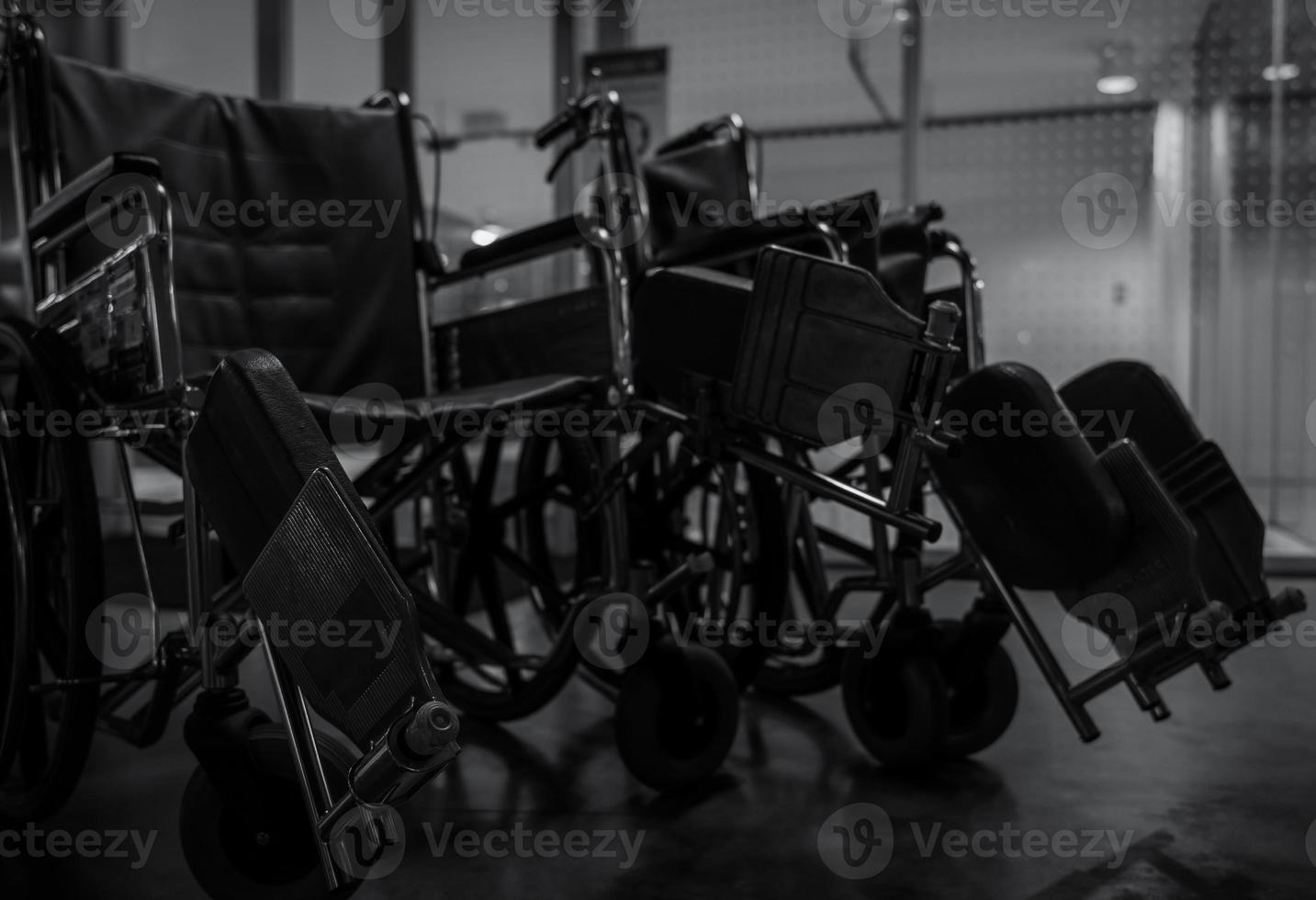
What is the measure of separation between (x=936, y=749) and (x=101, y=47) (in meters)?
4.97

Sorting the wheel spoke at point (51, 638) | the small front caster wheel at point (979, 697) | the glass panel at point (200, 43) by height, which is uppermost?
the glass panel at point (200, 43)

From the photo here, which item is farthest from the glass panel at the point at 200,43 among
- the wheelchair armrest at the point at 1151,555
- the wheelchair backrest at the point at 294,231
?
the wheelchair armrest at the point at 1151,555

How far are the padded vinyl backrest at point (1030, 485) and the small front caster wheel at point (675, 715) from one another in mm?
425

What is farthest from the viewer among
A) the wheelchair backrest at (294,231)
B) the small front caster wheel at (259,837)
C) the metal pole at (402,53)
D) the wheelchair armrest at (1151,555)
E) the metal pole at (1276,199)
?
the metal pole at (402,53)

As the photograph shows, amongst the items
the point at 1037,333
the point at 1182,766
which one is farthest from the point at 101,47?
the point at 1182,766

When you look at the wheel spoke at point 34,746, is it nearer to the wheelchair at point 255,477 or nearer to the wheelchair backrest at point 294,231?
the wheelchair at point 255,477

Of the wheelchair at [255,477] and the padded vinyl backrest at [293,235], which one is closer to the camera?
the wheelchair at [255,477]

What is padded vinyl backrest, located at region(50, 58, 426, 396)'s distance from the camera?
74.2 inches

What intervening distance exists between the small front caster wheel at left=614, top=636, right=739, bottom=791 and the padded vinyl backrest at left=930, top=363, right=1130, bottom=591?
1.39ft

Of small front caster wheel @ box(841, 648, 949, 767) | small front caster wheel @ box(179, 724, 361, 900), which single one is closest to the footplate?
small front caster wheel @ box(179, 724, 361, 900)

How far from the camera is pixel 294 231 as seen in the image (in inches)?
78.6

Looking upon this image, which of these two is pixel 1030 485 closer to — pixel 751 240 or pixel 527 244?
pixel 751 240

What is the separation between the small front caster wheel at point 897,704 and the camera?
1.59 m

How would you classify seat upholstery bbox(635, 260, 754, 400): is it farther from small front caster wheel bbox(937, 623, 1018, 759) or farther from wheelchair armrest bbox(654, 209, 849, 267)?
Answer: small front caster wheel bbox(937, 623, 1018, 759)
